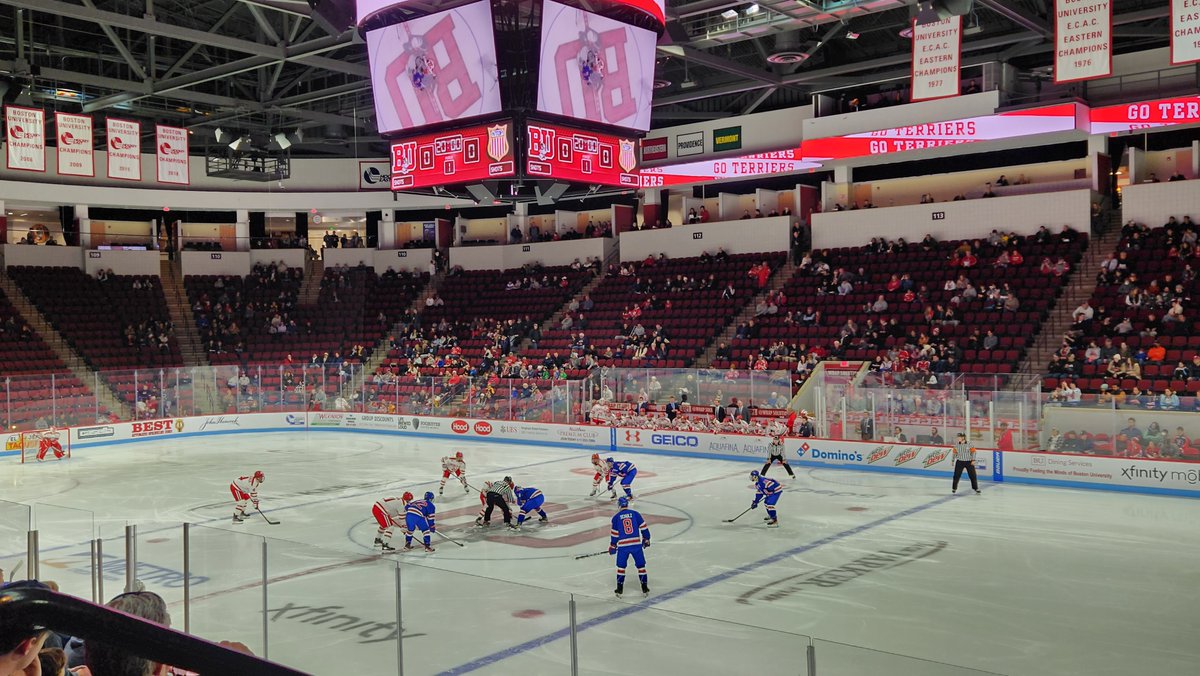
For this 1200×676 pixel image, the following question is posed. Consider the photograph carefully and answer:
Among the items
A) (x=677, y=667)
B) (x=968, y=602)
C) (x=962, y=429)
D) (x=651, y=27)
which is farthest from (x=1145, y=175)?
(x=677, y=667)

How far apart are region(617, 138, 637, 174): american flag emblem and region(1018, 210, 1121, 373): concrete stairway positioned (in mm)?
11660

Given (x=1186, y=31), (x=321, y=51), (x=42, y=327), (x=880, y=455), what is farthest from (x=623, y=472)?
(x=42, y=327)

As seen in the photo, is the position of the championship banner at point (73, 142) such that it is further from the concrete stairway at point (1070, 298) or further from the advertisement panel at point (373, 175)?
the concrete stairway at point (1070, 298)

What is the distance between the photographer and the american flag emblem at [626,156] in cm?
1814

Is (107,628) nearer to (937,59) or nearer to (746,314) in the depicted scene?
(937,59)

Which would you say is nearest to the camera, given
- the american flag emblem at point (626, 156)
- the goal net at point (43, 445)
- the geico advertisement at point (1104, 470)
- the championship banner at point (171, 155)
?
the american flag emblem at point (626, 156)

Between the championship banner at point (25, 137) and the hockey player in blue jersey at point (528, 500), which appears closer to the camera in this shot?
the hockey player in blue jersey at point (528, 500)

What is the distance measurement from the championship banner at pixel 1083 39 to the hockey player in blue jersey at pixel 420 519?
11773 mm

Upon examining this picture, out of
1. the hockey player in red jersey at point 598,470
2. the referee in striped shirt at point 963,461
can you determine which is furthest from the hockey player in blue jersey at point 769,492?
the referee in striped shirt at point 963,461

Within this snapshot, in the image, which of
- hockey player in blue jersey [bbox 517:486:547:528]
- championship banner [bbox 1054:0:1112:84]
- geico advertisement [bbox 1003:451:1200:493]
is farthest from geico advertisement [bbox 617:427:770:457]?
championship banner [bbox 1054:0:1112:84]

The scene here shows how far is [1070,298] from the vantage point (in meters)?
25.9

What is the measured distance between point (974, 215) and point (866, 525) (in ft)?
56.8

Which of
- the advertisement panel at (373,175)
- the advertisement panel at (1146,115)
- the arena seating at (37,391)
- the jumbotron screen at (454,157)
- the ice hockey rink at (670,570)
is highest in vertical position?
the advertisement panel at (373,175)

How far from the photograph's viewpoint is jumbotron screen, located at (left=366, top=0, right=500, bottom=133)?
16250 millimetres
